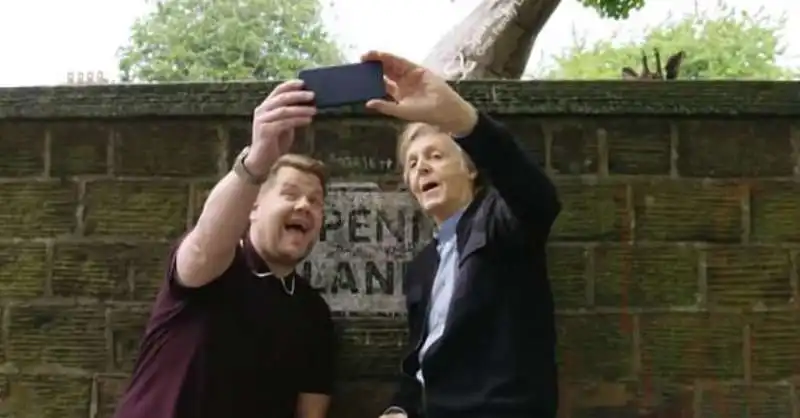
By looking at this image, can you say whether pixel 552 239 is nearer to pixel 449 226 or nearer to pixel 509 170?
pixel 449 226

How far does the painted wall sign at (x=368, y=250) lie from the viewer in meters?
2.53

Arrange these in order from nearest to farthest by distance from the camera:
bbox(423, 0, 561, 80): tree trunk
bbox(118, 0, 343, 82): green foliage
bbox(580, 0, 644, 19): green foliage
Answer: bbox(423, 0, 561, 80): tree trunk < bbox(580, 0, 644, 19): green foliage < bbox(118, 0, 343, 82): green foliage

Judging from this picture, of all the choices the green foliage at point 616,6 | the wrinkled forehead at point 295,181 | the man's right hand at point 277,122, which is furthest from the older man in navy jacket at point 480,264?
the green foliage at point 616,6

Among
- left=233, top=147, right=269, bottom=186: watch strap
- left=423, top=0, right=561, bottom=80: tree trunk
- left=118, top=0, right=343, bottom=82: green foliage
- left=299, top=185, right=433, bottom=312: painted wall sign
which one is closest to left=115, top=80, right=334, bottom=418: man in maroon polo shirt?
left=233, top=147, right=269, bottom=186: watch strap

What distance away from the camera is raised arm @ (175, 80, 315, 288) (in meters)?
1.79

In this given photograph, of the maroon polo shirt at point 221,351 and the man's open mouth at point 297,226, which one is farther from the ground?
the man's open mouth at point 297,226

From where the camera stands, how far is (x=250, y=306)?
2.12 m

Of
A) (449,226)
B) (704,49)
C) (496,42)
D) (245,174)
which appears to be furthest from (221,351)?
(704,49)

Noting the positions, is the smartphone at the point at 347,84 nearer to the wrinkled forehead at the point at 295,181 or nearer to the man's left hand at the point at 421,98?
the man's left hand at the point at 421,98

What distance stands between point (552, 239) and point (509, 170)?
0.71m

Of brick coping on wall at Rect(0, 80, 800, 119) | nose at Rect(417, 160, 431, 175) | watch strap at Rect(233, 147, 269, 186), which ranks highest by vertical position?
brick coping on wall at Rect(0, 80, 800, 119)

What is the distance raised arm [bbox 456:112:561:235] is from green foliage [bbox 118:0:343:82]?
214cm

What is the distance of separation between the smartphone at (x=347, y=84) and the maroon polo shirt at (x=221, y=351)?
17.9 inches

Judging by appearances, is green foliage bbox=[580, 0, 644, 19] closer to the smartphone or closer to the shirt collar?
the shirt collar
